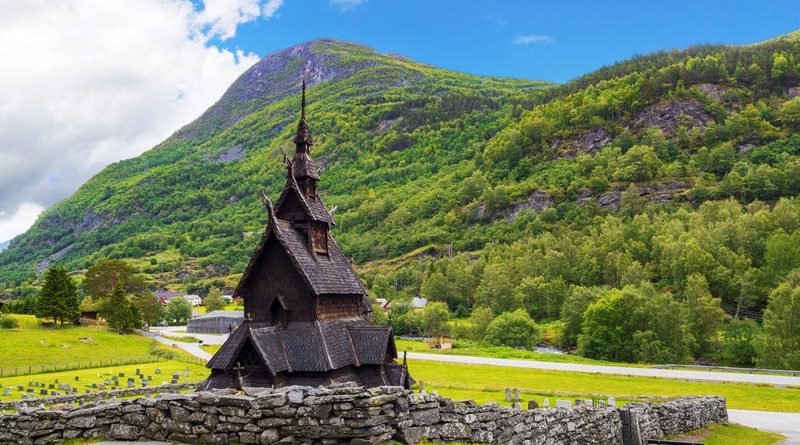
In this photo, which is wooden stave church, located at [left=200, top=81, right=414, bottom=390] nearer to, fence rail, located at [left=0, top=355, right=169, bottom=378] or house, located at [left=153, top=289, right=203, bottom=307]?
fence rail, located at [left=0, top=355, right=169, bottom=378]

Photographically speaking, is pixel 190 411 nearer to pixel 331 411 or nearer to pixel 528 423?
pixel 331 411

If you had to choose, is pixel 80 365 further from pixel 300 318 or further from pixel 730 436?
pixel 730 436

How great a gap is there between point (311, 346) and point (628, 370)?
120ft

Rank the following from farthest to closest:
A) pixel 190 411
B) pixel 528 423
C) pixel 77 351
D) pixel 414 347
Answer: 1. pixel 414 347
2. pixel 77 351
3. pixel 528 423
4. pixel 190 411

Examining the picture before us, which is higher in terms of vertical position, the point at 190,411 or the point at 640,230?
the point at 640,230

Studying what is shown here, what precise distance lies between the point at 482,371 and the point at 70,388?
32984 mm

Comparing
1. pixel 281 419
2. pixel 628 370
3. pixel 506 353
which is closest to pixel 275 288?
pixel 281 419

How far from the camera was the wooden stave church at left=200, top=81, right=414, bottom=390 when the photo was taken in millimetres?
23141

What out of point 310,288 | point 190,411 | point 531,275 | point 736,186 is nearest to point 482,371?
point 310,288

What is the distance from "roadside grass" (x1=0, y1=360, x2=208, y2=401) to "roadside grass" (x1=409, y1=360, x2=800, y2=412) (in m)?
21.5

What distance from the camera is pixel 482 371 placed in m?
50.4

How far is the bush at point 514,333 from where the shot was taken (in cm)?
7619

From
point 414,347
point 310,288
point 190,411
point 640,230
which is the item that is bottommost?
point 414,347

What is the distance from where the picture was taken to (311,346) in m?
23.9
